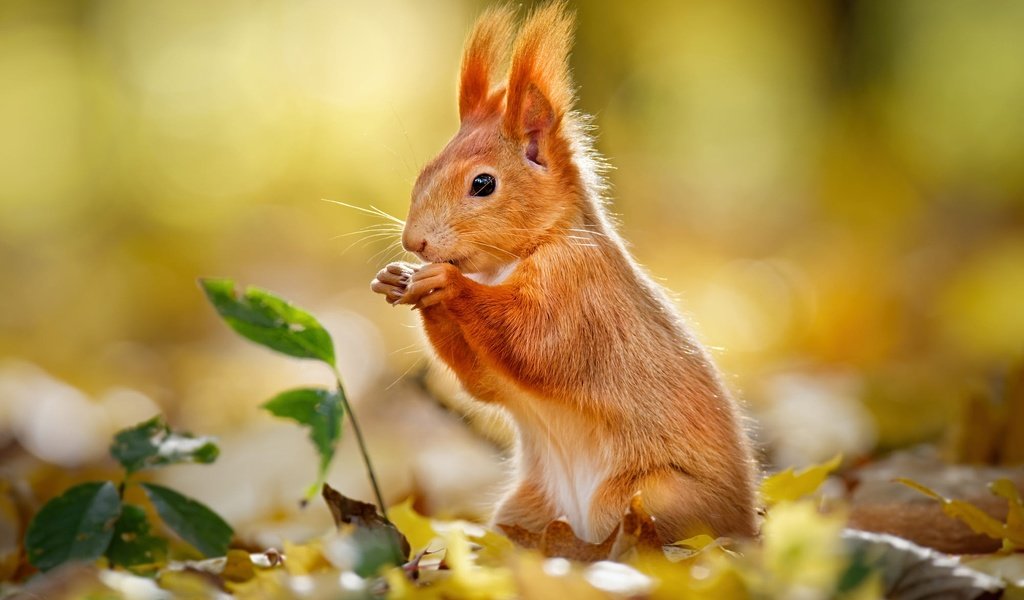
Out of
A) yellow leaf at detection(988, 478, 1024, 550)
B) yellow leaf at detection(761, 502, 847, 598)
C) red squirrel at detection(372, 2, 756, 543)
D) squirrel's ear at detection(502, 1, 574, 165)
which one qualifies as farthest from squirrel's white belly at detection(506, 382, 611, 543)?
yellow leaf at detection(761, 502, 847, 598)

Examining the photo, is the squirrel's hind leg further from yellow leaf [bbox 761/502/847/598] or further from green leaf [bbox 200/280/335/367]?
yellow leaf [bbox 761/502/847/598]

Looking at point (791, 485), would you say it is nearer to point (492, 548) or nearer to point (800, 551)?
point (492, 548)

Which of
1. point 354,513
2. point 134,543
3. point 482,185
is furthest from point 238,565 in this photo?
point 482,185

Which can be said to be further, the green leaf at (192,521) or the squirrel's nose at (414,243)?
the squirrel's nose at (414,243)

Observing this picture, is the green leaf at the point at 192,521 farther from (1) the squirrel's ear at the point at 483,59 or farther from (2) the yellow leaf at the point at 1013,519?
(2) the yellow leaf at the point at 1013,519

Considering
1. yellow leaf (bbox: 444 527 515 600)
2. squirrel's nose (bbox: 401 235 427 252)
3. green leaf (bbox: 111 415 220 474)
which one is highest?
squirrel's nose (bbox: 401 235 427 252)

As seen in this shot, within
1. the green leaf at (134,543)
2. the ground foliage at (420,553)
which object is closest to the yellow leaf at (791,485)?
the ground foliage at (420,553)

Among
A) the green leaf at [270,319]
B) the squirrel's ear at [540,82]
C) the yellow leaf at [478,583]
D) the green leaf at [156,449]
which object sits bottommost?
the green leaf at [156,449]
